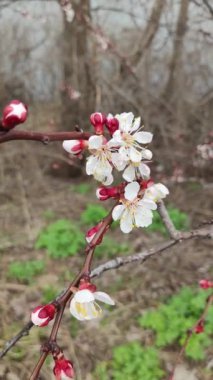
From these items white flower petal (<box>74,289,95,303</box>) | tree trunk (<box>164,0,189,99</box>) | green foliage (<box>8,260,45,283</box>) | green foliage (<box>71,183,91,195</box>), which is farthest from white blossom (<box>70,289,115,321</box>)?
green foliage (<box>71,183,91,195</box>)

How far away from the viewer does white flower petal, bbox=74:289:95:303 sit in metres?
1.07

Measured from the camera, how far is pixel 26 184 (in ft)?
22.0

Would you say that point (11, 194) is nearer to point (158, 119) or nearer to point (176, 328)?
point (158, 119)

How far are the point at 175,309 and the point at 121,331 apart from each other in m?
0.42

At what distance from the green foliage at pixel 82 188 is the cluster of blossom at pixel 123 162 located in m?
5.23

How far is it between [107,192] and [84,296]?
28 centimetres

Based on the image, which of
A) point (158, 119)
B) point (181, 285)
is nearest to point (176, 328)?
point (181, 285)

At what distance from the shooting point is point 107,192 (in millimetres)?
1259

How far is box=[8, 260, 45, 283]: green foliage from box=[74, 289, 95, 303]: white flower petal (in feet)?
11.5

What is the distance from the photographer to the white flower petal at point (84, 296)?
107 cm

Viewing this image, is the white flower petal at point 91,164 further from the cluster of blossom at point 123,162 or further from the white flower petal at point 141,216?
the white flower petal at point 141,216

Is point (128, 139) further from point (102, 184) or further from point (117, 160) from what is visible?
point (102, 184)

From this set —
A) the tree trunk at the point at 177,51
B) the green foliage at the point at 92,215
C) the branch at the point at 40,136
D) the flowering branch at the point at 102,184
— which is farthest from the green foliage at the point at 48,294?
the branch at the point at 40,136

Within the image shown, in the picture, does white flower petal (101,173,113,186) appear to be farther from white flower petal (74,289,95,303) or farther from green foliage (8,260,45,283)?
green foliage (8,260,45,283)
